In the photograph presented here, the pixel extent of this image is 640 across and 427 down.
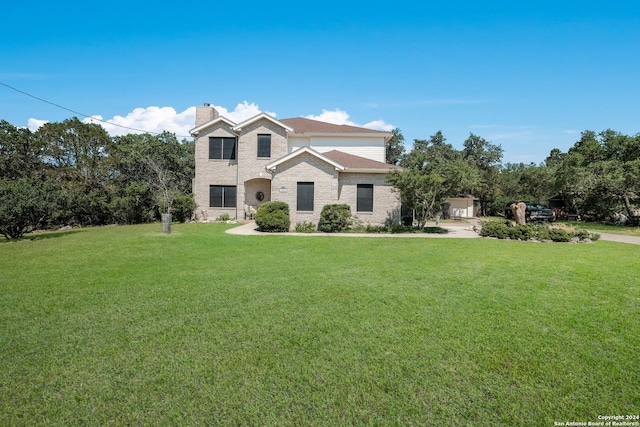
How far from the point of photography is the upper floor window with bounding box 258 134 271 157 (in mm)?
24161

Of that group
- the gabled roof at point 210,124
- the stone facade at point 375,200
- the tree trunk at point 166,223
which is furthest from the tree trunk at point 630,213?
the tree trunk at point 166,223

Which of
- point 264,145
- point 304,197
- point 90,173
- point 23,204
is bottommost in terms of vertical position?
point 23,204

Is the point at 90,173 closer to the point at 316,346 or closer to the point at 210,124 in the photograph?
the point at 210,124

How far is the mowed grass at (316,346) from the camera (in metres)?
3.19

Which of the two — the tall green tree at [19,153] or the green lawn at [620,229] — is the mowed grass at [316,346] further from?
the tall green tree at [19,153]

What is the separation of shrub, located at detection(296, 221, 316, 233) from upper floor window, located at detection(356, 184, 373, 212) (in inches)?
115

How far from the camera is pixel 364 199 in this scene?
2053 centimetres

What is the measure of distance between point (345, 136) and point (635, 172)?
64.0 ft

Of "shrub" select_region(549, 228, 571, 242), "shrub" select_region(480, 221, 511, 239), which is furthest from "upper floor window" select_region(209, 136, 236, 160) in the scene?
"shrub" select_region(549, 228, 571, 242)

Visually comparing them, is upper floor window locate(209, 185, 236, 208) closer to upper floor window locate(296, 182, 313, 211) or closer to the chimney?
the chimney

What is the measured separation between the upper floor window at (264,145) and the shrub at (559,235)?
56.1ft

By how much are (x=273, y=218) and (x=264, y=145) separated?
7.70m

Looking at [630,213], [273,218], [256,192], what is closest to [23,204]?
[273,218]

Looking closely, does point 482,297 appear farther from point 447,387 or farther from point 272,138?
point 272,138
